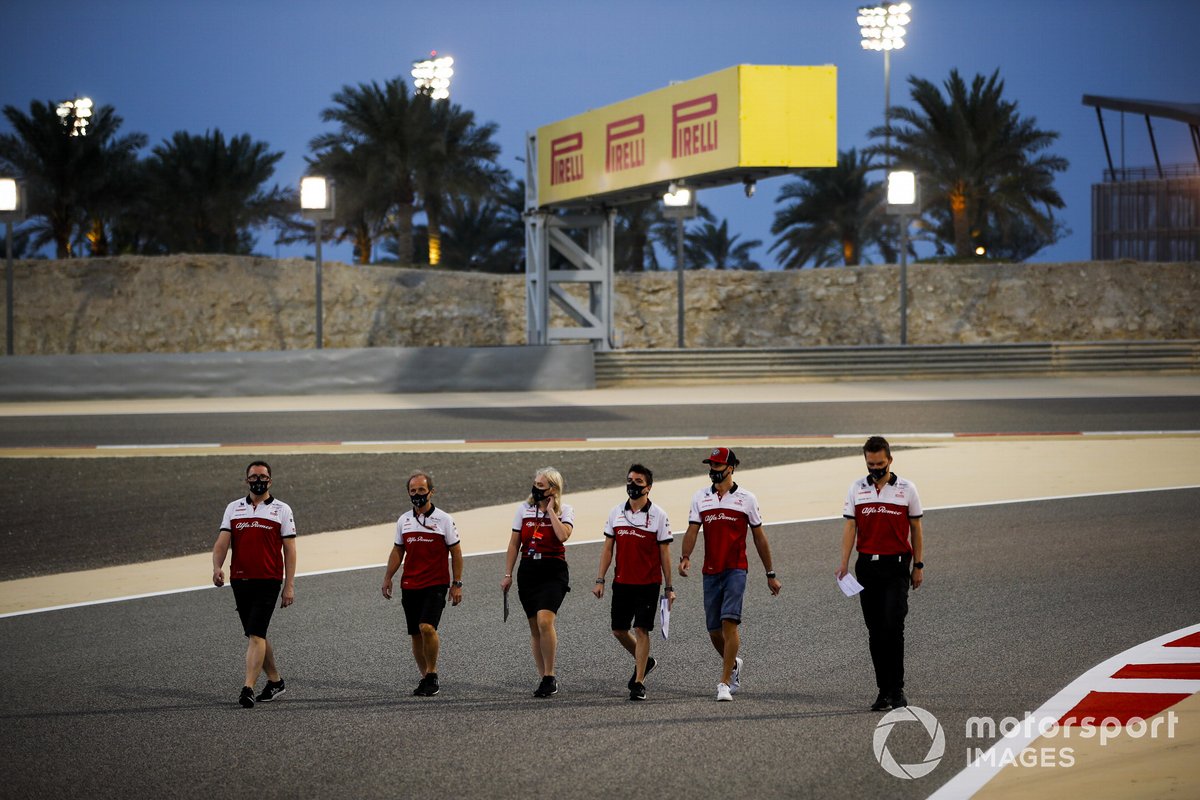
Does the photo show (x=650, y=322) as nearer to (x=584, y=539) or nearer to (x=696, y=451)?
(x=696, y=451)

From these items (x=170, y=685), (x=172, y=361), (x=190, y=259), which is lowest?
(x=170, y=685)

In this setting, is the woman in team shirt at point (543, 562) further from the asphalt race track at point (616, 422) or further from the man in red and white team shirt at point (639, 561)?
the asphalt race track at point (616, 422)

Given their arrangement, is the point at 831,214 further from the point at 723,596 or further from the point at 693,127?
the point at 723,596

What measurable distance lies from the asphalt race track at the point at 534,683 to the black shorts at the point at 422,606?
49 cm

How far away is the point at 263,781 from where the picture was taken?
7.28m

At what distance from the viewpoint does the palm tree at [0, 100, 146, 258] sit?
5350 cm

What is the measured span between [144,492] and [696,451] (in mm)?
8671

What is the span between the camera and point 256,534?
30.1 ft

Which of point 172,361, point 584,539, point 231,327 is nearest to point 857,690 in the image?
point 584,539

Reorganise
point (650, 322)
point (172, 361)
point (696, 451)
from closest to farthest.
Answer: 1. point (696, 451)
2. point (172, 361)
3. point (650, 322)

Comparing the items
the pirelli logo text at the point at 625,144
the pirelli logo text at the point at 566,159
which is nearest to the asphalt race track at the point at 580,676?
the pirelli logo text at the point at 625,144

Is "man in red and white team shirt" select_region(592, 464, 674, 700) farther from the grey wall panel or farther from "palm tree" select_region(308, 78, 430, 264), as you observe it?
"palm tree" select_region(308, 78, 430, 264)

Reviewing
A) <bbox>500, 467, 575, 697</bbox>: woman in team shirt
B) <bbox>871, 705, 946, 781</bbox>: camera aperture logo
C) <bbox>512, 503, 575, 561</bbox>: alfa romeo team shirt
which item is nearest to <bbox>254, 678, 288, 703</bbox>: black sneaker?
<bbox>500, 467, 575, 697</bbox>: woman in team shirt

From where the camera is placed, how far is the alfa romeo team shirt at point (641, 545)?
29.8 feet
